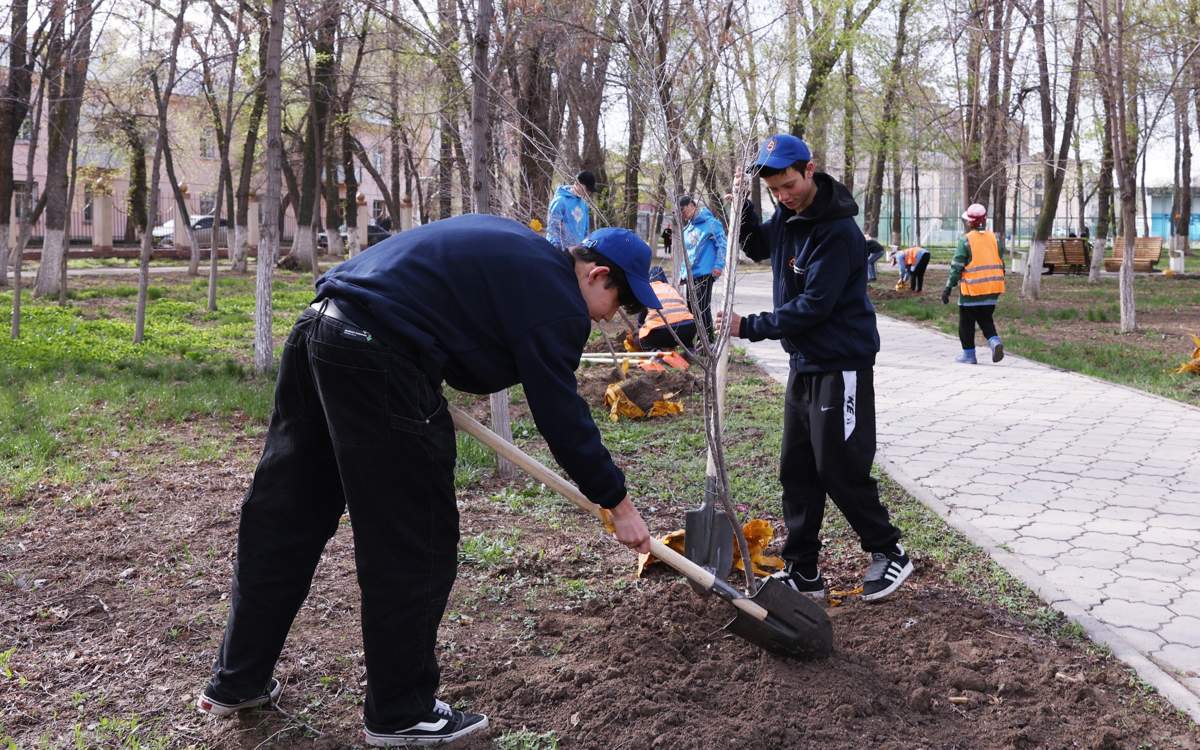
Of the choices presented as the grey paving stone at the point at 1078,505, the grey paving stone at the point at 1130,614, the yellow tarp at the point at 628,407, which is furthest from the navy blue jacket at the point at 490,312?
the yellow tarp at the point at 628,407

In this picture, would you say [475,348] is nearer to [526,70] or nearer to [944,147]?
[526,70]

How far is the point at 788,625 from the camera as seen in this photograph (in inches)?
126

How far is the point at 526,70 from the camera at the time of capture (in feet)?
40.0

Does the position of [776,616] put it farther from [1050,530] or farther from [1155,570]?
[1050,530]

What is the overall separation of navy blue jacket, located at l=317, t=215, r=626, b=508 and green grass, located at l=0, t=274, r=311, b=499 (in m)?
3.21

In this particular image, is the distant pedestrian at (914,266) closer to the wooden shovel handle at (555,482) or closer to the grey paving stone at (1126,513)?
the grey paving stone at (1126,513)

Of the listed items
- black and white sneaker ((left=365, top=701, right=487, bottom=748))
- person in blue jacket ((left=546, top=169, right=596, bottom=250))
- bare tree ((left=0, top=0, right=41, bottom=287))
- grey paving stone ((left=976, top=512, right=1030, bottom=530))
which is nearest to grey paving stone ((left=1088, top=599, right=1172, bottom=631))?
grey paving stone ((left=976, top=512, right=1030, bottom=530))

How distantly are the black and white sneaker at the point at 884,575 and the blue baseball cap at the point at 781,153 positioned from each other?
4.89ft

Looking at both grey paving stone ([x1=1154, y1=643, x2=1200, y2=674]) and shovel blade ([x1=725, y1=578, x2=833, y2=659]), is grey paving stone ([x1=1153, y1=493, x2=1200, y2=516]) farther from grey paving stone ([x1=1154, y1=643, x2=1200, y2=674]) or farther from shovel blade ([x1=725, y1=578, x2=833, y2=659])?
shovel blade ([x1=725, y1=578, x2=833, y2=659])

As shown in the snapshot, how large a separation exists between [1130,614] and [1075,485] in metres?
1.96

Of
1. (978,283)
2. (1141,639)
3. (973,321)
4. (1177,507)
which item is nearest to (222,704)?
(1141,639)

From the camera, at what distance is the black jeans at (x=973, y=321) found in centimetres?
1010

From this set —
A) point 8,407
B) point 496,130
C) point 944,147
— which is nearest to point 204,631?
point 8,407

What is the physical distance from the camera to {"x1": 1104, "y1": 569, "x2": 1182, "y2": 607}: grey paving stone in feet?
12.9
